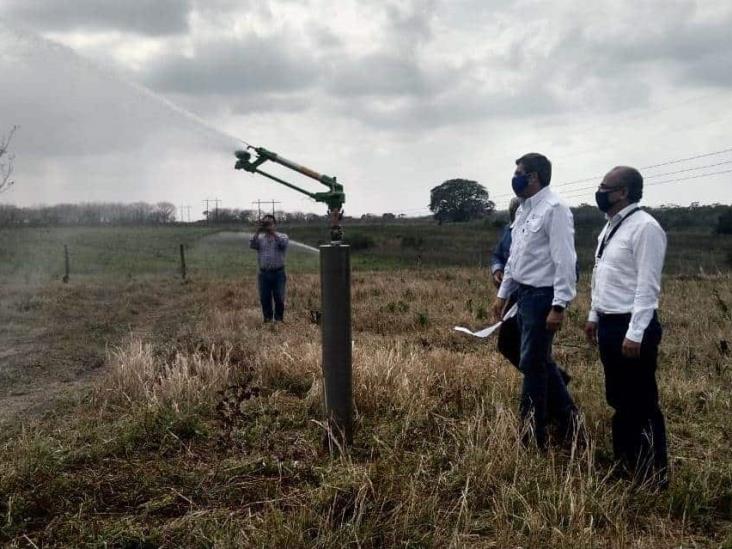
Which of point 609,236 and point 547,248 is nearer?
point 609,236

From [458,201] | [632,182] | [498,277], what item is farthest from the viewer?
[458,201]

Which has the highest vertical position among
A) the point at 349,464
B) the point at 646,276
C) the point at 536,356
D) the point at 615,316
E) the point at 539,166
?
the point at 539,166

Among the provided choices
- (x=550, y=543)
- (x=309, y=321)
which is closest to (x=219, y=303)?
(x=309, y=321)

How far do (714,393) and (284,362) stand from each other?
11.9ft

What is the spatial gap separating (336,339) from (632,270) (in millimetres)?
1784

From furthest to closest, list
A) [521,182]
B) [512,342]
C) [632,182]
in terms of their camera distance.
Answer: [512,342]
[521,182]
[632,182]

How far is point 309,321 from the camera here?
388 inches

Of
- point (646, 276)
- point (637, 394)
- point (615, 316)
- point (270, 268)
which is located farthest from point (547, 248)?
point (270, 268)

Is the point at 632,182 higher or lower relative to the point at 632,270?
higher

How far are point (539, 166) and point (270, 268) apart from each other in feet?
21.6

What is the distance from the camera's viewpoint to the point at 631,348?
3398 millimetres

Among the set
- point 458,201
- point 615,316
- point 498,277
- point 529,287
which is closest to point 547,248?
point 529,287

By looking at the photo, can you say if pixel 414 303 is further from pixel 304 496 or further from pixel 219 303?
pixel 304 496

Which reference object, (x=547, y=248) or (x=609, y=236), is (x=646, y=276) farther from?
(x=547, y=248)
